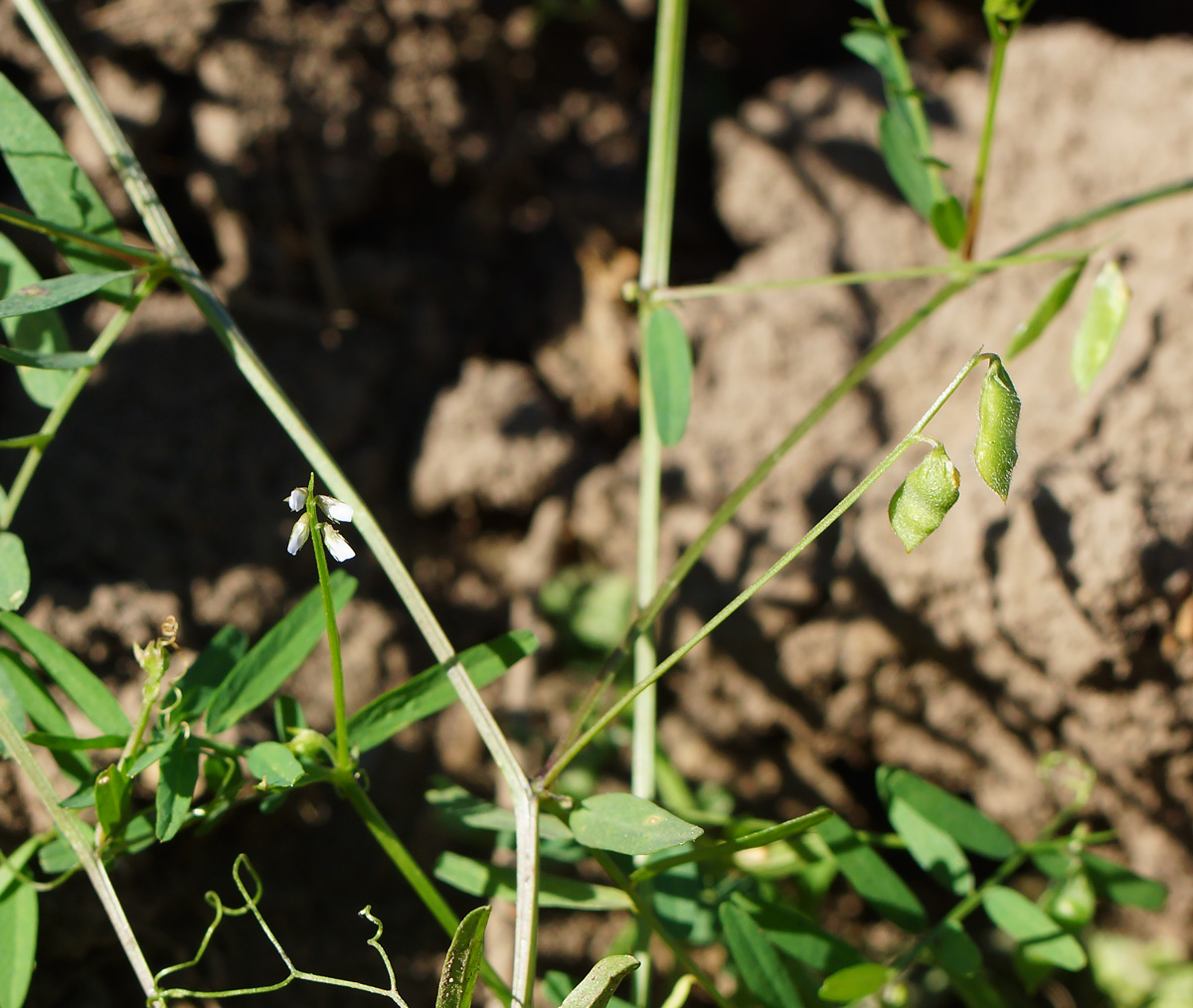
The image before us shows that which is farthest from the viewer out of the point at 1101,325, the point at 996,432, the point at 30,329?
the point at 1101,325

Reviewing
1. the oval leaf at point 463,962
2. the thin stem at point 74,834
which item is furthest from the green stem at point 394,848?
the thin stem at point 74,834

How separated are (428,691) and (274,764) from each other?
0.22m

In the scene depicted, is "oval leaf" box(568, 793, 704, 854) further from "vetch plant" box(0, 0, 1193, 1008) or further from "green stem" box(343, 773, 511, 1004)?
"green stem" box(343, 773, 511, 1004)

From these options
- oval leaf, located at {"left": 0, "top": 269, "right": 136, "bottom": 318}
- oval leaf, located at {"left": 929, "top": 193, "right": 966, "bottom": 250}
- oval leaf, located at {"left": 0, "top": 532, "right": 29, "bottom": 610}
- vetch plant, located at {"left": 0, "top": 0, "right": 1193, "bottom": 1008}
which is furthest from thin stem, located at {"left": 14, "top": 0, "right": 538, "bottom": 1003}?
oval leaf, located at {"left": 929, "top": 193, "right": 966, "bottom": 250}

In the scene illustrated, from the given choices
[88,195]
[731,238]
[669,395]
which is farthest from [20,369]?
[731,238]

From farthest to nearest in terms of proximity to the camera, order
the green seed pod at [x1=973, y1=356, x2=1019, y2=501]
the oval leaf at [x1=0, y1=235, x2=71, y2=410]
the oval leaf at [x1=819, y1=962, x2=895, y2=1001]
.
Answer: the oval leaf at [x1=0, y1=235, x2=71, y2=410], the oval leaf at [x1=819, y1=962, x2=895, y2=1001], the green seed pod at [x1=973, y1=356, x2=1019, y2=501]

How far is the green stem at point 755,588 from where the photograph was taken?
80 centimetres

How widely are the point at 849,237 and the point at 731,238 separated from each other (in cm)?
27

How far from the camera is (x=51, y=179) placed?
1.19 meters

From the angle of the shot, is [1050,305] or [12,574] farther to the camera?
[1050,305]

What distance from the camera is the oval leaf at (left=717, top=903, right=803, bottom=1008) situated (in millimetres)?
1136

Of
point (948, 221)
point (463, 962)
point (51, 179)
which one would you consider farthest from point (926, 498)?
point (51, 179)

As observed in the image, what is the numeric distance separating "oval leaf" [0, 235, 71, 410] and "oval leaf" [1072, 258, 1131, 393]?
1354 millimetres

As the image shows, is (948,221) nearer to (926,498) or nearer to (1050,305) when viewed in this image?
(1050,305)
